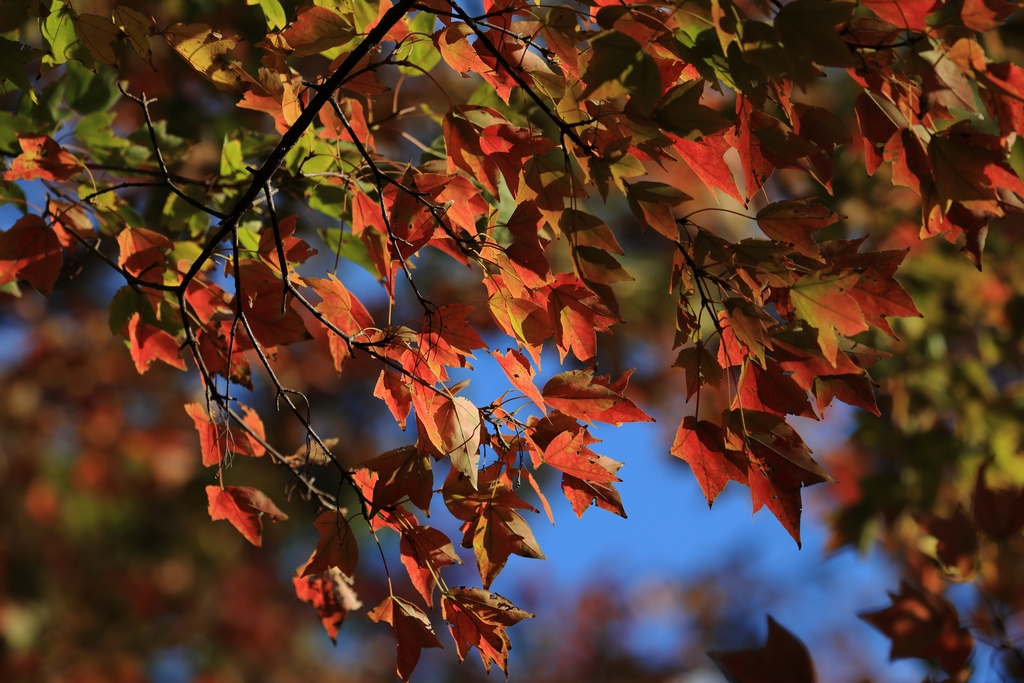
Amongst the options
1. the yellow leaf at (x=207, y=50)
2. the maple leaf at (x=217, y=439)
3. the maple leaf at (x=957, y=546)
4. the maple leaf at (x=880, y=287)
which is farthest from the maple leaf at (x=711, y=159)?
the maple leaf at (x=957, y=546)

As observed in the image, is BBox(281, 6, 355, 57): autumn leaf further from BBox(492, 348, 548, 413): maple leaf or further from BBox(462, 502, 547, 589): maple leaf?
BBox(462, 502, 547, 589): maple leaf

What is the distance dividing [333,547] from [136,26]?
0.56m

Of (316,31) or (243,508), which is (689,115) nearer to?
(316,31)

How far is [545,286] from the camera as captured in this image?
2.25 feet

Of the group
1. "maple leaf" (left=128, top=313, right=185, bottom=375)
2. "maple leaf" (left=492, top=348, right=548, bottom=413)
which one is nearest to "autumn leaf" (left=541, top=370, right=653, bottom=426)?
"maple leaf" (left=492, top=348, right=548, bottom=413)

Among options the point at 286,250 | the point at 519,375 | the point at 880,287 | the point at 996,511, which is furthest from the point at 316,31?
the point at 996,511

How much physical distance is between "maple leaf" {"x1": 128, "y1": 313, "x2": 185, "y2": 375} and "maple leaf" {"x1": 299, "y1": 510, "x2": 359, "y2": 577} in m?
0.30

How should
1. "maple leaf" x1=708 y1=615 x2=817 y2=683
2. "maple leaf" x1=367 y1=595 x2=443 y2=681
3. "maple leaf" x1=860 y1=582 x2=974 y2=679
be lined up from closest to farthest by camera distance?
"maple leaf" x1=367 y1=595 x2=443 y2=681 → "maple leaf" x1=708 y1=615 x2=817 y2=683 → "maple leaf" x1=860 y1=582 x2=974 y2=679

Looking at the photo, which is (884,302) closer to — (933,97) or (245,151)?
(933,97)

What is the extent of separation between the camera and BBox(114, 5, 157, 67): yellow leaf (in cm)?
66

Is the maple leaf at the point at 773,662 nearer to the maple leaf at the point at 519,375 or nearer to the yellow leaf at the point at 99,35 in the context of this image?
the maple leaf at the point at 519,375

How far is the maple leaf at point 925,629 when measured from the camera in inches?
42.4

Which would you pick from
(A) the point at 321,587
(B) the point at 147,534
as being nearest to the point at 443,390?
(A) the point at 321,587

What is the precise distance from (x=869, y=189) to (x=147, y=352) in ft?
8.80
